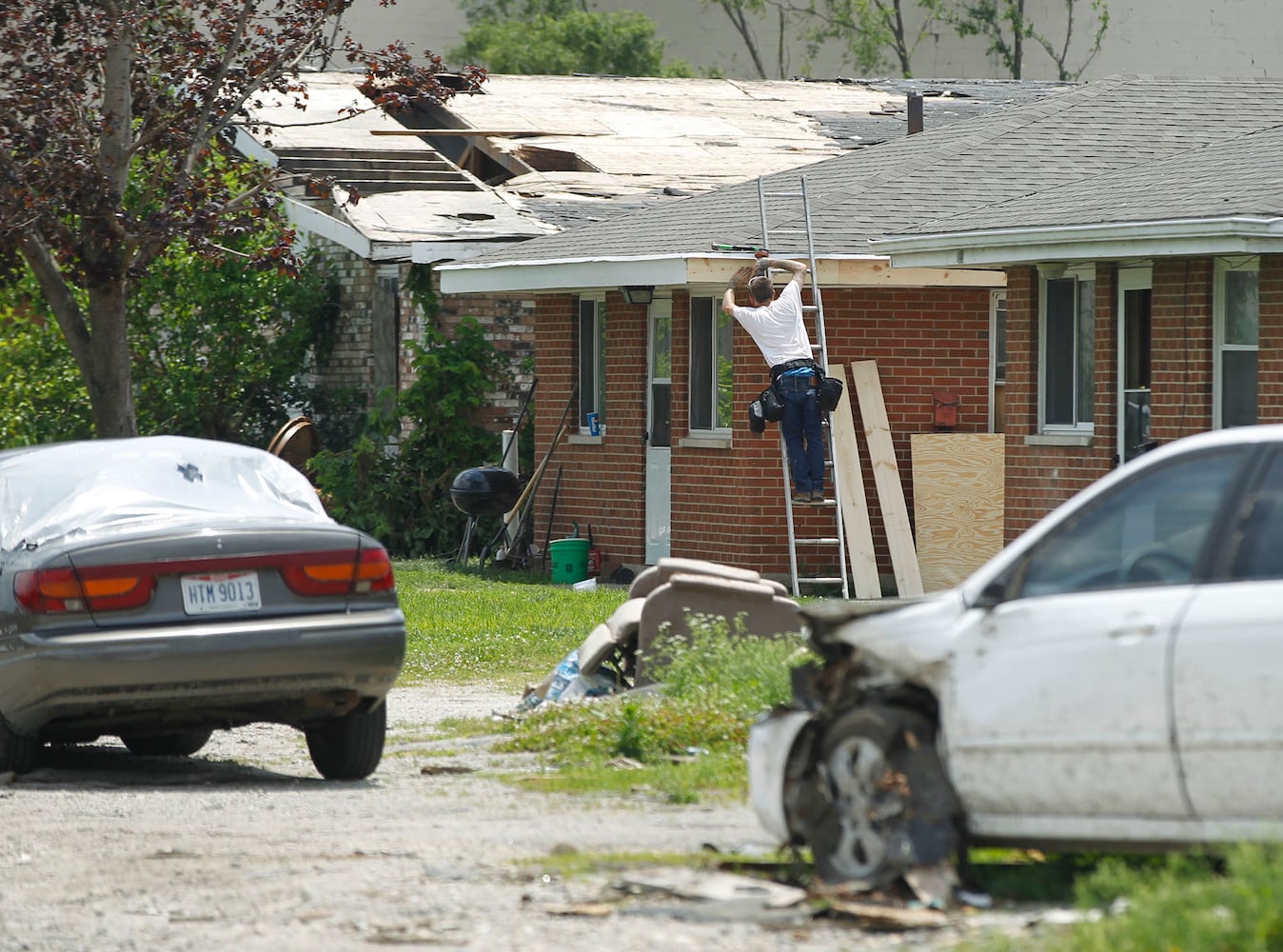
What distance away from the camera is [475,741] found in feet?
35.4

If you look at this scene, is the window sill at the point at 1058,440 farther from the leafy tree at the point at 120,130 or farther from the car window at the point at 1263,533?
the car window at the point at 1263,533

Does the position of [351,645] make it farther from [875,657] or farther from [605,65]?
[605,65]

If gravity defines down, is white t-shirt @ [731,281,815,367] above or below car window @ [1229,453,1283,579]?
above

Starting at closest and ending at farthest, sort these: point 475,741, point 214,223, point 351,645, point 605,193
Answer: point 351,645 < point 475,741 < point 214,223 < point 605,193

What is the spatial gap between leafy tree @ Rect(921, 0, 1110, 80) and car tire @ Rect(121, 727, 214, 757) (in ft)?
157

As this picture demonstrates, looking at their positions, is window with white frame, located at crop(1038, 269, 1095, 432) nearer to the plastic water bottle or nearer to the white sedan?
the plastic water bottle

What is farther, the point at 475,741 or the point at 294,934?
the point at 475,741

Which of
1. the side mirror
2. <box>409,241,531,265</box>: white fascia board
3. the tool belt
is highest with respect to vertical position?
<box>409,241,531,265</box>: white fascia board

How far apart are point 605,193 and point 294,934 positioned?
19.5 metres

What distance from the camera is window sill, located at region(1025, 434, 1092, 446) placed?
16406mm

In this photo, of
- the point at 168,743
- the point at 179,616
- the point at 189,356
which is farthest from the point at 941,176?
the point at 179,616

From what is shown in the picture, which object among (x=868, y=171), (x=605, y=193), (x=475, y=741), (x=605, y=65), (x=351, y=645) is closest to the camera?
(x=351, y=645)

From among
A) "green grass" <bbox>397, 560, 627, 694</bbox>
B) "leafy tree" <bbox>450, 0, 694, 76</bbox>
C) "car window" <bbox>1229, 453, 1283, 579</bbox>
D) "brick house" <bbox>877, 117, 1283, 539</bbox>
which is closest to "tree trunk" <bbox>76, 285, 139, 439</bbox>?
"green grass" <bbox>397, 560, 627, 694</bbox>

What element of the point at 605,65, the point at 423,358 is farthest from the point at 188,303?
the point at 605,65
